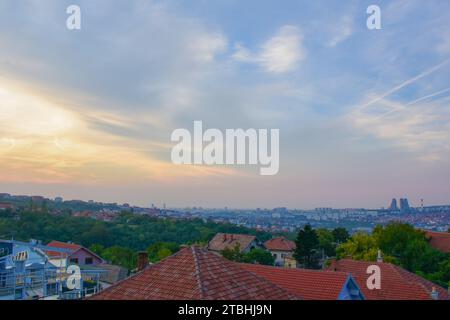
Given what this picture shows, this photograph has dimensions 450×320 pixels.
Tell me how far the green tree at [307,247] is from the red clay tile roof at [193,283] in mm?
14211

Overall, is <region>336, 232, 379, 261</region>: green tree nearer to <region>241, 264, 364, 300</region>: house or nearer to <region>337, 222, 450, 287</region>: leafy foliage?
<region>337, 222, 450, 287</region>: leafy foliage

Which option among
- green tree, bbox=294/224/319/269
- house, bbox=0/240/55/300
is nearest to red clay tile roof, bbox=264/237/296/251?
green tree, bbox=294/224/319/269

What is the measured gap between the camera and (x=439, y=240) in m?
21.5

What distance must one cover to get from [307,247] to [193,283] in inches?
614

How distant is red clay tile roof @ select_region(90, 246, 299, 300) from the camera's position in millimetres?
4043

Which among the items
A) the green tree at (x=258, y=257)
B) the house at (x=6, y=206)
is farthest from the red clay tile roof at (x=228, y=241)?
the house at (x=6, y=206)

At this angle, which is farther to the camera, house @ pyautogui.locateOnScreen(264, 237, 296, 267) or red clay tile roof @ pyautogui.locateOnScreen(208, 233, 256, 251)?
house @ pyautogui.locateOnScreen(264, 237, 296, 267)

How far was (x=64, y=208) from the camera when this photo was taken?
103 feet

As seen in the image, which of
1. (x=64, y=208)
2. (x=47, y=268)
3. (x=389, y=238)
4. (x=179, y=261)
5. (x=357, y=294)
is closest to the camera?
(x=179, y=261)

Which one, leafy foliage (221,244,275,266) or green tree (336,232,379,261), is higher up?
green tree (336,232,379,261)
